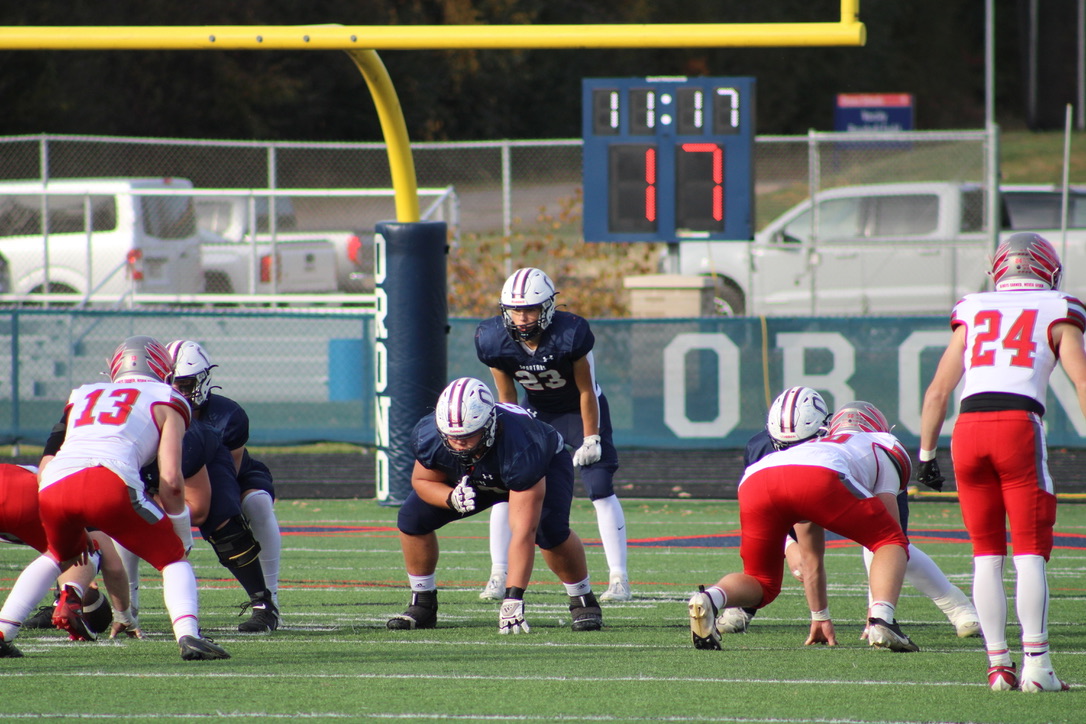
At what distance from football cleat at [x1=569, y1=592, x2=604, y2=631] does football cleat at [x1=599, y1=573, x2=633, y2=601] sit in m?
0.78

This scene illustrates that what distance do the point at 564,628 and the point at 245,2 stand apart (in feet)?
80.2

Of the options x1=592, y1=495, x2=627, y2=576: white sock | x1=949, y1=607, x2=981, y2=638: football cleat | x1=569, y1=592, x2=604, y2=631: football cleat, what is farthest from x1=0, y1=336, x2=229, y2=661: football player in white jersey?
x1=949, y1=607, x2=981, y2=638: football cleat

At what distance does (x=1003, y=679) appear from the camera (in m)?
5.04

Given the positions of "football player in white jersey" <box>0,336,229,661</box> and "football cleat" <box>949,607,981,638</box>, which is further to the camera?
"football cleat" <box>949,607,981,638</box>

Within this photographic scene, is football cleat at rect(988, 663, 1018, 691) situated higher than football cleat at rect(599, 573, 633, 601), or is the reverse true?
football cleat at rect(988, 663, 1018, 691)

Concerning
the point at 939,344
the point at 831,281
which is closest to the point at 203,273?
the point at 831,281

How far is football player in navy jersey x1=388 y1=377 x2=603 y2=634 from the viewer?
604 cm

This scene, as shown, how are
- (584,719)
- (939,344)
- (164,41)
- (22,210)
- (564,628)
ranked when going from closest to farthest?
(584,719)
(564,628)
(164,41)
(939,344)
(22,210)

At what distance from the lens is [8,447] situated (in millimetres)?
14031

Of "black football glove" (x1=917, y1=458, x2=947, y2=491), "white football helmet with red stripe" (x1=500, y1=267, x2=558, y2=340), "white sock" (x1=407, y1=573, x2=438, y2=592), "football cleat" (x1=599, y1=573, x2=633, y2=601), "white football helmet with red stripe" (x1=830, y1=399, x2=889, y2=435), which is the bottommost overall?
"football cleat" (x1=599, y1=573, x2=633, y2=601)

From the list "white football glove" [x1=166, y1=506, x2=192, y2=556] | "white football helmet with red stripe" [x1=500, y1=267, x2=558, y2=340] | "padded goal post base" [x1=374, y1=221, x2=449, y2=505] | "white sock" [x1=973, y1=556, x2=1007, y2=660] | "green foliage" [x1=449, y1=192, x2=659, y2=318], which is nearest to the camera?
"white sock" [x1=973, y1=556, x2=1007, y2=660]

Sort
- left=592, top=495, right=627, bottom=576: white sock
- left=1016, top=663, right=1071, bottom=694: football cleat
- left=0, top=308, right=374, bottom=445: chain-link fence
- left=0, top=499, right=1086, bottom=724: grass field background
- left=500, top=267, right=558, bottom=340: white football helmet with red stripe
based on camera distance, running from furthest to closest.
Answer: left=0, top=308, right=374, bottom=445: chain-link fence → left=592, top=495, right=627, bottom=576: white sock → left=500, top=267, right=558, bottom=340: white football helmet with red stripe → left=1016, top=663, right=1071, bottom=694: football cleat → left=0, top=499, right=1086, bottom=724: grass field background

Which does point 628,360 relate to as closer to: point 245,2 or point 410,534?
point 410,534

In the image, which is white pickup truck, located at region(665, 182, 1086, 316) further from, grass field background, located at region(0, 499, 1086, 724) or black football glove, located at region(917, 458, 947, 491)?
black football glove, located at region(917, 458, 947, 491)
